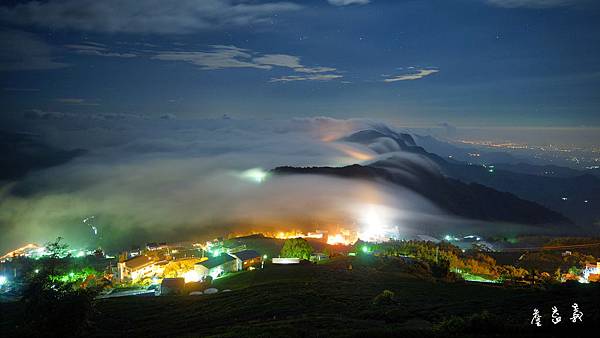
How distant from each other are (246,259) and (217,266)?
6.66 meters

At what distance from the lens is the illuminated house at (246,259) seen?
200ft

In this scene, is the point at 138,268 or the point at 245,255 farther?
the point at 245,255

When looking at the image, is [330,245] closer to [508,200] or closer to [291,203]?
[291,203]

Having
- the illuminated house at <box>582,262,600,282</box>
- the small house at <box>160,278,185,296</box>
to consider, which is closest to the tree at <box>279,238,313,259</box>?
the small house at <box>160,278,185,296</box>

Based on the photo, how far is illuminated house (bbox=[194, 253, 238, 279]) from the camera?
54.0 metres

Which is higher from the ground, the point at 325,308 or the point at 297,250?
the point at 325,308

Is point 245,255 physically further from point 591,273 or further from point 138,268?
point 591,273

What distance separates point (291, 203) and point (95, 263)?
85.1 meters

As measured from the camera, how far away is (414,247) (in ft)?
246

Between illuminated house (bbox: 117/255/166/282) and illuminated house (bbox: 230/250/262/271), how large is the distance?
11.5 m

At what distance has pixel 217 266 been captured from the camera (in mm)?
56406

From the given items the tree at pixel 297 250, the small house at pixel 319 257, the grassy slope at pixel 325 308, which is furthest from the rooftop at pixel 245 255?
the grassy slope at pixel 325 308

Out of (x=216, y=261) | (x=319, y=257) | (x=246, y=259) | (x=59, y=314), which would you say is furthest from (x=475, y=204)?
(x=59, y=314)

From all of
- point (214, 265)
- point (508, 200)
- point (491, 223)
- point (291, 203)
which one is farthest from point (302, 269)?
point (508, 200)
